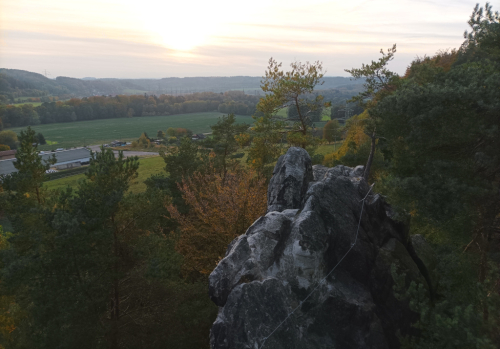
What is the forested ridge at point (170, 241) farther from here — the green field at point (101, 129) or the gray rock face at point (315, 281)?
the green field at point (101, 129)

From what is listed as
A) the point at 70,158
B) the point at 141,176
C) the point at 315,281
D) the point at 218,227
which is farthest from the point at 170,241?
the point at 70,158

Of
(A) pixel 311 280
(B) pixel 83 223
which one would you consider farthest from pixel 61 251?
(A) pixel 311 280

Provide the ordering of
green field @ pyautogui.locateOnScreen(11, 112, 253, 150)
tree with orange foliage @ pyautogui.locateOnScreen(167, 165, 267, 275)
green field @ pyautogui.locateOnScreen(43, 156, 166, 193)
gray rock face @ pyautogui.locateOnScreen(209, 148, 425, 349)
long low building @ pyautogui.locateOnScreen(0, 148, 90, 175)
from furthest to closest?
green field @ pyautogui.locateOnScreen(11, 112, 253, 150)
long low building @ pyautogui.locateOnScreen(0, 148, 90, 175)
green field @ pyautogui.locateOnScreen(43, 156, 166, 193)
tree with orange foliage @ pyautogui.locateOnScreen(167, 165, 267, 275)
gray rock face @ pyautogui.locateOnScreen(209, 148, 425, 349)

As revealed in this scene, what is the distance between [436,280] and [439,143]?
619cm

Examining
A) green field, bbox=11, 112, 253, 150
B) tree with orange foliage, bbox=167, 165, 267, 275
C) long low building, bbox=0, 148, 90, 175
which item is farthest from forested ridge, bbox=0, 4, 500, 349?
green field, bbox=11, 112, 253, 150

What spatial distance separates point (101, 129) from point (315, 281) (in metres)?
187

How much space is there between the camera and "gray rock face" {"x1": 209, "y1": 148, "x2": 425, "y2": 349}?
32.8ft

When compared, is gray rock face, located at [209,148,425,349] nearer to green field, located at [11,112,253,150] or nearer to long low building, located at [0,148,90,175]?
long low building, located at [0,148,90,175]

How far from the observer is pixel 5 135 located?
11812 cm

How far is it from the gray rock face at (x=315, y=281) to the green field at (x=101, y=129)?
14421 centimetres

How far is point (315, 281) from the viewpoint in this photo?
1087 centimetres

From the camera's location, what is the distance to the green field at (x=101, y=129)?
14825 centimetres

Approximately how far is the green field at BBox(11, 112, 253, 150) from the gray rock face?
473ft

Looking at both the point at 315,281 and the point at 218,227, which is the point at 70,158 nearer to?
the point at 218,227
